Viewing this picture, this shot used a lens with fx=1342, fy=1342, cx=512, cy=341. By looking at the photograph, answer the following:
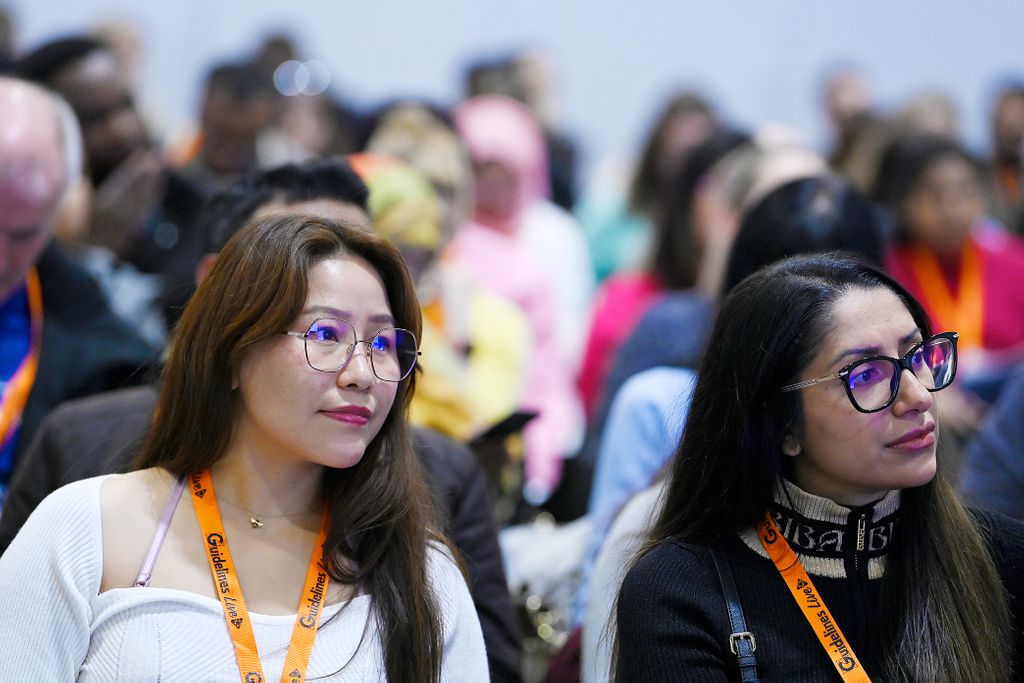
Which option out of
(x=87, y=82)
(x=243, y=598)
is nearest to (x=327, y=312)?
(x=243, y=598)

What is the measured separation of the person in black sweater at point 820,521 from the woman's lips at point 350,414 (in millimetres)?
538

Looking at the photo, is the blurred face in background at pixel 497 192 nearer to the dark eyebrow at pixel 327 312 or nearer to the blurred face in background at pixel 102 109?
the blurred face in background at pixel 102 109

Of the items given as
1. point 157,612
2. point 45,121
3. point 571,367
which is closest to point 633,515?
point 157,612

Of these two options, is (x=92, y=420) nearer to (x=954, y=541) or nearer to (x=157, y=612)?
(x=157, y=612)

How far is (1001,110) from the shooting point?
24.6ft

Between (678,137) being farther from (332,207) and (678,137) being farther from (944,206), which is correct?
(332,207)

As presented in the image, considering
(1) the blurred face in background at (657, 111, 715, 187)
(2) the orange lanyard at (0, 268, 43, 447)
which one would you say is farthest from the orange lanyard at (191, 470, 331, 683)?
(1) the blurred face in background at (657, 111, 715, 187)

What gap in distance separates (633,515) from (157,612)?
107 cm

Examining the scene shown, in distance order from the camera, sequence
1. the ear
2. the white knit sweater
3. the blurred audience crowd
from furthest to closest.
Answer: the blurred audience crowd → the ear → the white knit sweater

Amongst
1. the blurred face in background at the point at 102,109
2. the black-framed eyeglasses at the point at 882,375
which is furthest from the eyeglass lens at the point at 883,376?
the blurred face in background at the point at 102,109

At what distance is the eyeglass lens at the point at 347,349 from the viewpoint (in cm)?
219

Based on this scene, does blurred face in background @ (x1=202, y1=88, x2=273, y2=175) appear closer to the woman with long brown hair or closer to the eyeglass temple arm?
the woman with long brown hair

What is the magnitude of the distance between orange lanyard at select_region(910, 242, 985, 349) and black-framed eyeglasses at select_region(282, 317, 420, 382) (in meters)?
3.36

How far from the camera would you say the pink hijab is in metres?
6.10
